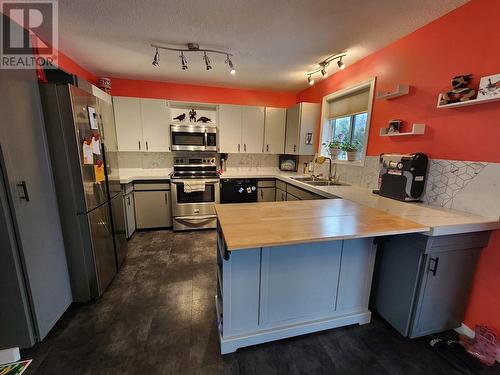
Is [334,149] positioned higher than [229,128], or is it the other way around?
[229,128]

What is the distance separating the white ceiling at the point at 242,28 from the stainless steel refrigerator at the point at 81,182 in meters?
0.75

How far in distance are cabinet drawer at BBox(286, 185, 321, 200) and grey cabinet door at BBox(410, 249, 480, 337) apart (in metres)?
1.24

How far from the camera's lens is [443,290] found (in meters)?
1.54

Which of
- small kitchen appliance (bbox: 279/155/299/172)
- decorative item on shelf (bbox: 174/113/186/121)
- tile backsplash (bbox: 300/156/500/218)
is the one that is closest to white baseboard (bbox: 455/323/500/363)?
tile backsplash (bbox: 300/156/500/218)

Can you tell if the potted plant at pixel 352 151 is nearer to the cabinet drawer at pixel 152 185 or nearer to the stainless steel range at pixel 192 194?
the stainless steel range at pixel 192 194

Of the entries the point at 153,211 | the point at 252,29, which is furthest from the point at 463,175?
the point at 153,211

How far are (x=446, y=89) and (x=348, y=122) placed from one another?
1.37 m

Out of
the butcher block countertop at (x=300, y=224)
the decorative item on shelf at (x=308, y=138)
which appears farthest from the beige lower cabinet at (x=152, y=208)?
the decorative item on shelf at (x=308, y=138)

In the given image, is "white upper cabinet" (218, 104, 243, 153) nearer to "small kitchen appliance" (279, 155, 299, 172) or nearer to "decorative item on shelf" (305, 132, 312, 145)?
"small kitchen appliance" (279, 155, 299, 172)

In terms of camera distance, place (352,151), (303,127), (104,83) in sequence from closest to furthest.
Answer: (352,151), (104,83), (303,127)

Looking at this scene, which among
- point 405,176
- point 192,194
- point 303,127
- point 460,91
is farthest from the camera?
point 303,127

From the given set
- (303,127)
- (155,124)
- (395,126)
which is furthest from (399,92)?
(155,124)

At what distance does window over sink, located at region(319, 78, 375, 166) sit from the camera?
2.63 meters

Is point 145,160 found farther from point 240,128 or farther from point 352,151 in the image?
point 352,151
